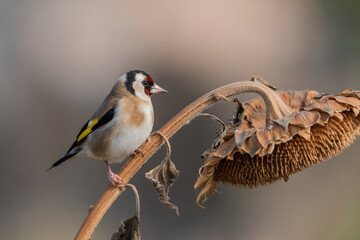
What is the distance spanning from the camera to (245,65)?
8.16 meters

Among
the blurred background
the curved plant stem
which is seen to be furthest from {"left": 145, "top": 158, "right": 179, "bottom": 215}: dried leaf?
the blurred background

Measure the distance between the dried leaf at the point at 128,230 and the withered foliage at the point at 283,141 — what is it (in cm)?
27

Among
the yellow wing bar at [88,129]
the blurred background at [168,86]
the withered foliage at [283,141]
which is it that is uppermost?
the withered foliage at [283,141]

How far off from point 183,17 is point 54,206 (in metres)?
3.83

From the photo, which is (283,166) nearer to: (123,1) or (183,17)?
(183,17)

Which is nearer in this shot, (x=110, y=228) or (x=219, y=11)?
(x=110, y=228)

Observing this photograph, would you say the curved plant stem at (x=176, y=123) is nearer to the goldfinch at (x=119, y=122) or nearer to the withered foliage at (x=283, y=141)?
the withered foliage at (x=283, y=141)

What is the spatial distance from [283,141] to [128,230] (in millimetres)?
569

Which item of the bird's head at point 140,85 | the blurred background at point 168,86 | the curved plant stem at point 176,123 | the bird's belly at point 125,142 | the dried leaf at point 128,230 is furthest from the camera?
the blurred background at point 168,86

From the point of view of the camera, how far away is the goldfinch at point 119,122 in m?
2.38

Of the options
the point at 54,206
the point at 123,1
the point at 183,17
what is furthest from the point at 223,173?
the point at 123,1

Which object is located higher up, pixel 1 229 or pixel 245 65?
pixel 245 65

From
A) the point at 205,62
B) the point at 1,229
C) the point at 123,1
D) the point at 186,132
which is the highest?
the point at 123,1

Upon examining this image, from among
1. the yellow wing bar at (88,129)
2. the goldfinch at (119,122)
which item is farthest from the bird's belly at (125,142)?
the yellow wing bar at (88,129)
